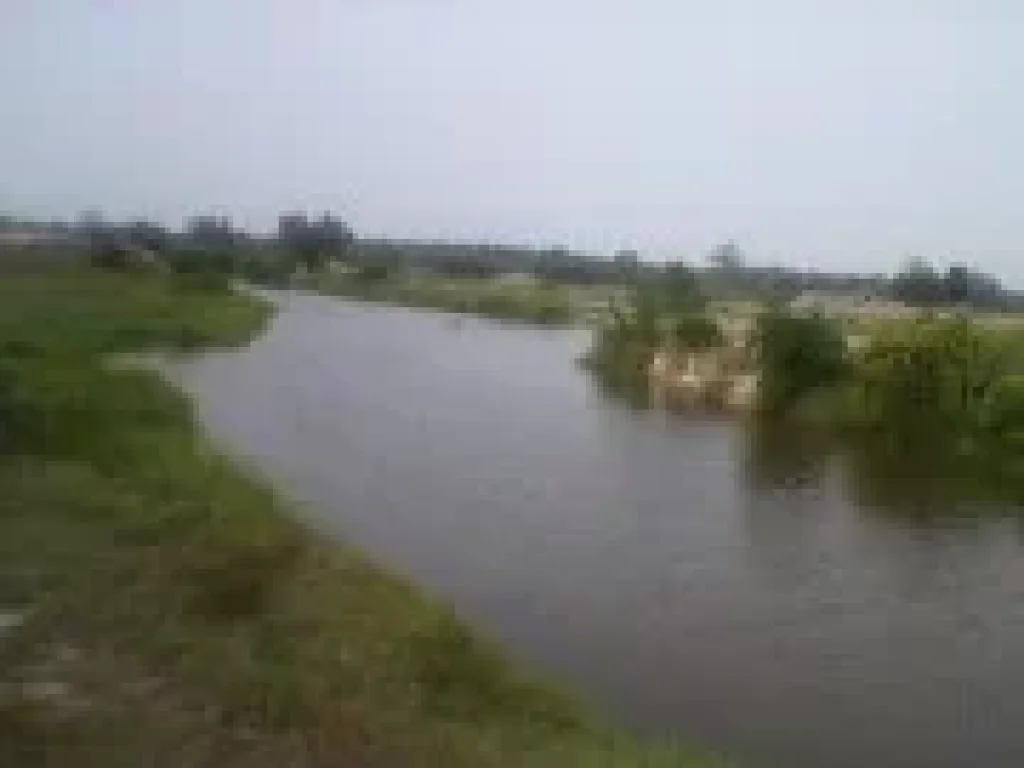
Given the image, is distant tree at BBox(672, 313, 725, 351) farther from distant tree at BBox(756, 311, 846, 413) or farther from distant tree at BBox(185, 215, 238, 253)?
distant tree at BBox(185, 215, 238, 253)

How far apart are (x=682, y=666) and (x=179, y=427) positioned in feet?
40.1

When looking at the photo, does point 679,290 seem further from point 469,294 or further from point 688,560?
point 688,560

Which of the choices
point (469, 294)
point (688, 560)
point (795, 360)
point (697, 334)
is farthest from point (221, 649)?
point (469, 294)

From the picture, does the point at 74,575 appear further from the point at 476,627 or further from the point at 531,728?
the point at 531,728

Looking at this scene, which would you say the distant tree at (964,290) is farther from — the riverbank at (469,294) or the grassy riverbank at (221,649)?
the grassy riverbank at (221,649)

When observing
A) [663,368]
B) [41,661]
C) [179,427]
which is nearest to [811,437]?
[663,368]

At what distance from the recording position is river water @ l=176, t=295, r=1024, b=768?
450 inches

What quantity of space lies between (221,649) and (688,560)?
24.1ft

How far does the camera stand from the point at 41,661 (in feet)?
32.4

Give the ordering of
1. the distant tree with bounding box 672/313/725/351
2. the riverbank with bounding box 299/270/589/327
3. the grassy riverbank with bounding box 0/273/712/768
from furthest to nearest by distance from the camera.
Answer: the riverbank with bounding box 299/270/589/327
the distant tree with bounding box 672/313/725/351
the grassy riverbank with bounding box 0/273/712/768

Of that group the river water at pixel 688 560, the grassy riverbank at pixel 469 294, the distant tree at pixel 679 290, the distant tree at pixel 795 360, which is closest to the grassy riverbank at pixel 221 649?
the river water at pixel 688 560

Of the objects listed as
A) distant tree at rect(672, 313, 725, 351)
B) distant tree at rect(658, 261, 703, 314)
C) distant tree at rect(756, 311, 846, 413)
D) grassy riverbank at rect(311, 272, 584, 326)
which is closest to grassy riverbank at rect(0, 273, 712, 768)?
distant tree at rect(756, 311, 846, 413)

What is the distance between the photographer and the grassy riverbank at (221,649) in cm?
868

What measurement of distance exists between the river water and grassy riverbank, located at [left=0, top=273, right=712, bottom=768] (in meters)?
1.30
